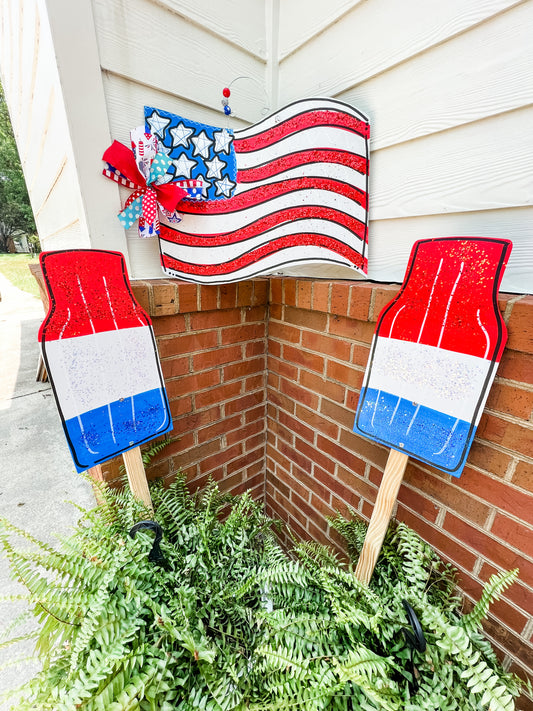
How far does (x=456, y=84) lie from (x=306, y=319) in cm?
85

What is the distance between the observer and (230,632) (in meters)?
0.91

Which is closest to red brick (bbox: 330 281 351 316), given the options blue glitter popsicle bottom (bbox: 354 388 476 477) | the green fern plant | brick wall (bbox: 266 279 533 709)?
brick wall (bbox: 266 279 533 709)

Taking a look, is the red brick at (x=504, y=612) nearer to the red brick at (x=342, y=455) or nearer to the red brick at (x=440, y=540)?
the red brick at (x=440, y=540)

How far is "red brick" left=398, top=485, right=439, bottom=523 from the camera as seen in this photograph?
3.35ft

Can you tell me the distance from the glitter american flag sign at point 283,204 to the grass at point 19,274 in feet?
27.0

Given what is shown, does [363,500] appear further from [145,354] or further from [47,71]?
[47,71]

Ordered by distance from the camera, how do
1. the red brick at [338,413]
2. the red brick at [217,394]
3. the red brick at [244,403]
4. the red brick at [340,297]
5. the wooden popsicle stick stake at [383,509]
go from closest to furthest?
the wooden popsicle stick stake at [383,509]
the red brick at [340,297]
the red brick at [338,413]
the red brick at [217,394]
the red brick at [244,403]

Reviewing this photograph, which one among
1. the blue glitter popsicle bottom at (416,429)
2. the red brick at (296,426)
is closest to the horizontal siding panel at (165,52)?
the blue glitter popsicle bottom at (416,429)

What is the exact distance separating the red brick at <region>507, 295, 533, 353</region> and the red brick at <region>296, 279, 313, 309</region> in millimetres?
679

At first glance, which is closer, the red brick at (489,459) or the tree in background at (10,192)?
the red brick at (489,459)

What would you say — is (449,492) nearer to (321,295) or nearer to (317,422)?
(317,422)

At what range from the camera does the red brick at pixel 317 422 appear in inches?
51.8

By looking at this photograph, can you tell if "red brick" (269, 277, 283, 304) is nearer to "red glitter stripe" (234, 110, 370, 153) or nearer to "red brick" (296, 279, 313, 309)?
"red brick" (296, 279, 313, 309)

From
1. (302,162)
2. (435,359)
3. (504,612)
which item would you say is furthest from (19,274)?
(504,612)
